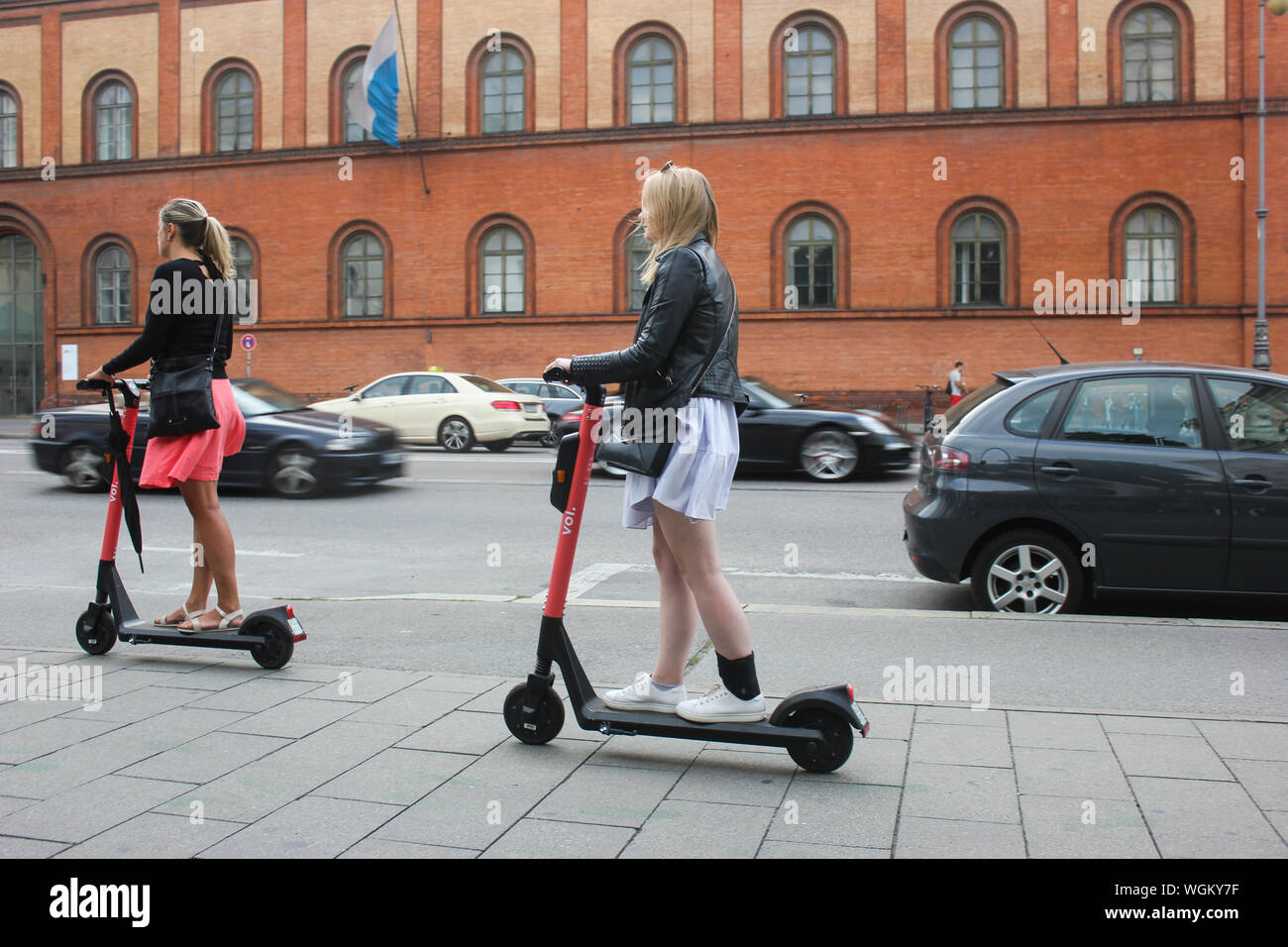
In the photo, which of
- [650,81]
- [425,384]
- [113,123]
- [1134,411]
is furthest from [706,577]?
[113,123]

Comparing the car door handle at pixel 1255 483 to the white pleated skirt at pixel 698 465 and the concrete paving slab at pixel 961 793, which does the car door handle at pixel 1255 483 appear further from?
the white pleated skirt at pixel 698 465

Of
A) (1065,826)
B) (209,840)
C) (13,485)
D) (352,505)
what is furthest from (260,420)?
(1065,826)

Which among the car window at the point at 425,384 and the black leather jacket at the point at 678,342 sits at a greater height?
the car window at the point at 425,384

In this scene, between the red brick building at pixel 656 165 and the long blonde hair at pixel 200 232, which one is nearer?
the long blonde hair at pixel 200 232

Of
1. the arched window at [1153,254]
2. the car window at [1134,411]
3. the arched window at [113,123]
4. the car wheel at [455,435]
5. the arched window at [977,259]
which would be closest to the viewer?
the car window at [1134,411]

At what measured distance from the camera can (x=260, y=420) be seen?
13.7 metres

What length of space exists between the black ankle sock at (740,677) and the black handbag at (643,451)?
0.67 metres

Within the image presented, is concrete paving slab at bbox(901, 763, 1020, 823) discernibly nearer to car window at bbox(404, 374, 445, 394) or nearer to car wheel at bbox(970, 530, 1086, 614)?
car wheel at bbox(970, 530, 1086, 614)

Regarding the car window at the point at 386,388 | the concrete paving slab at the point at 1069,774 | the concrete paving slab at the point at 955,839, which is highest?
the car window at the point at 386,388

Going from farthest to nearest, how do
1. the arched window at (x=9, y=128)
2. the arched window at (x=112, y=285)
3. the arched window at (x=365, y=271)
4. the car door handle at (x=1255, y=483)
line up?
the arched window at (x=9, y=128), the arched window at (x=112, y=285), the arched window at (x=365, y=271), the car door handle at (x=1255, y=483)

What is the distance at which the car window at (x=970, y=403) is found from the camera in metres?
7.32

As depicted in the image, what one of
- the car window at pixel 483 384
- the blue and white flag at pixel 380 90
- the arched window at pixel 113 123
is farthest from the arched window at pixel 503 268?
the arched window at pixel 113 123

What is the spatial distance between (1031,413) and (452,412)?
1530cm
